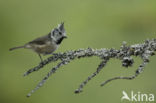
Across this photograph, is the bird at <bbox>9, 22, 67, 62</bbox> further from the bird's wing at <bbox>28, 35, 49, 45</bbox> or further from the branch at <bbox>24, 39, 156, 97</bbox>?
the branch at <bbox>24, 39, 156, 97</bbox>

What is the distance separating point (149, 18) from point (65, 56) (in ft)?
13.8

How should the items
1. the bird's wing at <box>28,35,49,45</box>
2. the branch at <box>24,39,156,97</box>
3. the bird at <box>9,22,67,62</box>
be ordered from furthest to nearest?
the bird's wing at <box>28,35,49,45</box>
the bird at <box>9,22,67,62</box>
the branch at <box>24,39,156,97</box>

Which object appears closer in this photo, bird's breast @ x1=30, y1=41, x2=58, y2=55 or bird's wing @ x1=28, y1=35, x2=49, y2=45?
bird's breast @ x1=30, y1=41, x2=58, y2=55

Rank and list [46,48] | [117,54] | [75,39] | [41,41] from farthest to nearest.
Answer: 1. [75,39]
2. [41,41]
3. [46,48]
4. [117,54]

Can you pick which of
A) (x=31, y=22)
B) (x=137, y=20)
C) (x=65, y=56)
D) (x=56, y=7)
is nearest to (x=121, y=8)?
Answer: (x=137, y=20)

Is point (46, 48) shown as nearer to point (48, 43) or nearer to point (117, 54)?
point (48, 43)

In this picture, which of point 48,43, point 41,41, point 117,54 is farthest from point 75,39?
point 117,54

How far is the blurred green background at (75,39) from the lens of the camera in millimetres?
6340

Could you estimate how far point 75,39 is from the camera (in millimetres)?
6711

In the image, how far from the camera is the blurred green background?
6340 millimetres

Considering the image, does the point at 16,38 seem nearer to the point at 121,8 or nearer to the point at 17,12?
the point at 17,12

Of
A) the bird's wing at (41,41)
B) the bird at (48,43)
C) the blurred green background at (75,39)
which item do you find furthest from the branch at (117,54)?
the blurred green background at (75,39)

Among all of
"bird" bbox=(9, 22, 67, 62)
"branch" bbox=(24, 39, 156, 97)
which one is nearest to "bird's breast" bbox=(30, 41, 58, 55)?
"bird" bbox=(9, 22, 67, 62)

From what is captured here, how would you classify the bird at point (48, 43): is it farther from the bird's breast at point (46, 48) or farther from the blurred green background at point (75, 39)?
the blurred green background at point (75, 39)
